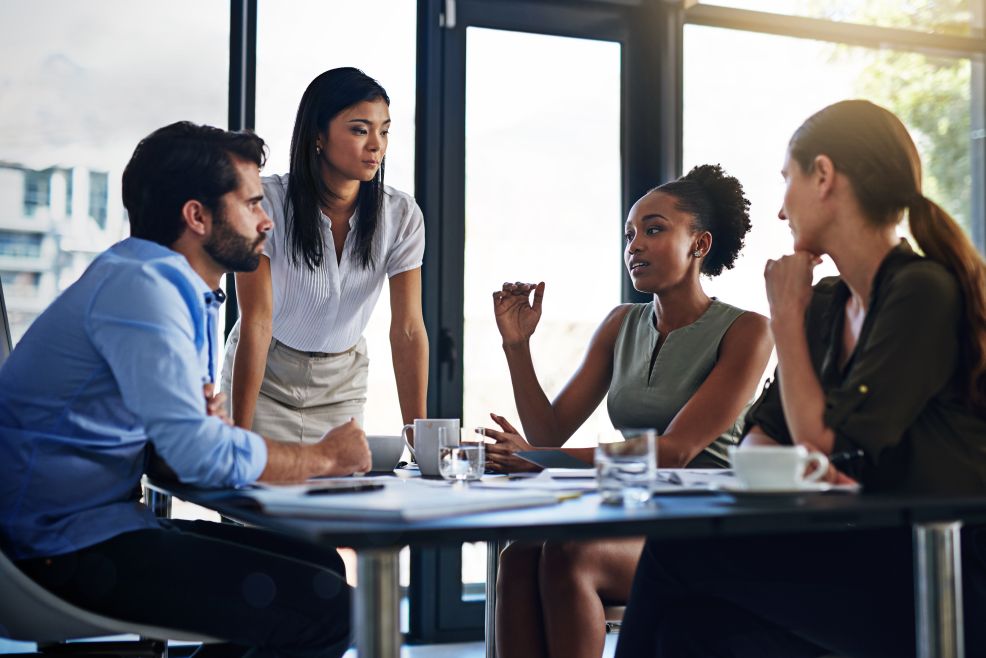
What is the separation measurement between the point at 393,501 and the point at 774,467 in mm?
466

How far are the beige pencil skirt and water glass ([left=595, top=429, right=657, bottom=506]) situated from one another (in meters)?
1.56

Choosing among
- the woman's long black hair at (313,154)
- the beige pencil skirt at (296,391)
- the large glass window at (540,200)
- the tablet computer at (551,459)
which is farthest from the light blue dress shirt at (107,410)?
the large glass window at (540,200)

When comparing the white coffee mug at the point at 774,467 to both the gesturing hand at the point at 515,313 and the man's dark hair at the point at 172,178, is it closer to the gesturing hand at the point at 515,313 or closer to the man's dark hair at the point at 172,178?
the man's dark hair at the point at 172,178

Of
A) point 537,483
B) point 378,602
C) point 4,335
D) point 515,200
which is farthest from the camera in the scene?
point 515,200

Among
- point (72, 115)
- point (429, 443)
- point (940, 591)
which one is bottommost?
point (940, 591)

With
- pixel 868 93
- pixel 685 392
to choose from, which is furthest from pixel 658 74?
pixel 685 392

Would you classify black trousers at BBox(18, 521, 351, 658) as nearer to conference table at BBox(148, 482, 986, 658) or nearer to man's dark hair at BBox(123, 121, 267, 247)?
conference table at BBox(148, 482, 986, 658)

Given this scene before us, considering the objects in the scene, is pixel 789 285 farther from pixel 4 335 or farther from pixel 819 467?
pixel 4 335

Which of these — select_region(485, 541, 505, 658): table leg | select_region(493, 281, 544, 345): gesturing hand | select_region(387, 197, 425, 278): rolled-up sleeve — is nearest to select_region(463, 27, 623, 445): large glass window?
select_region(387, 197, 425, 278): rolled-up sleeve

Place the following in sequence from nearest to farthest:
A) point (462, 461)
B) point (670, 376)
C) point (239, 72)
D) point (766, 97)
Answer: point (462, 461), point (670, 376), point (239, 72), point (766, 97)

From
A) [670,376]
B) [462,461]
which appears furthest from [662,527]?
[670,376]

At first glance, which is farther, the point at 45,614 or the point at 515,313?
the point at 515,313

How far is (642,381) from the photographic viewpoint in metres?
2.39

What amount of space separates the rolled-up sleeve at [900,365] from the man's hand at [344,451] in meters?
0.70
